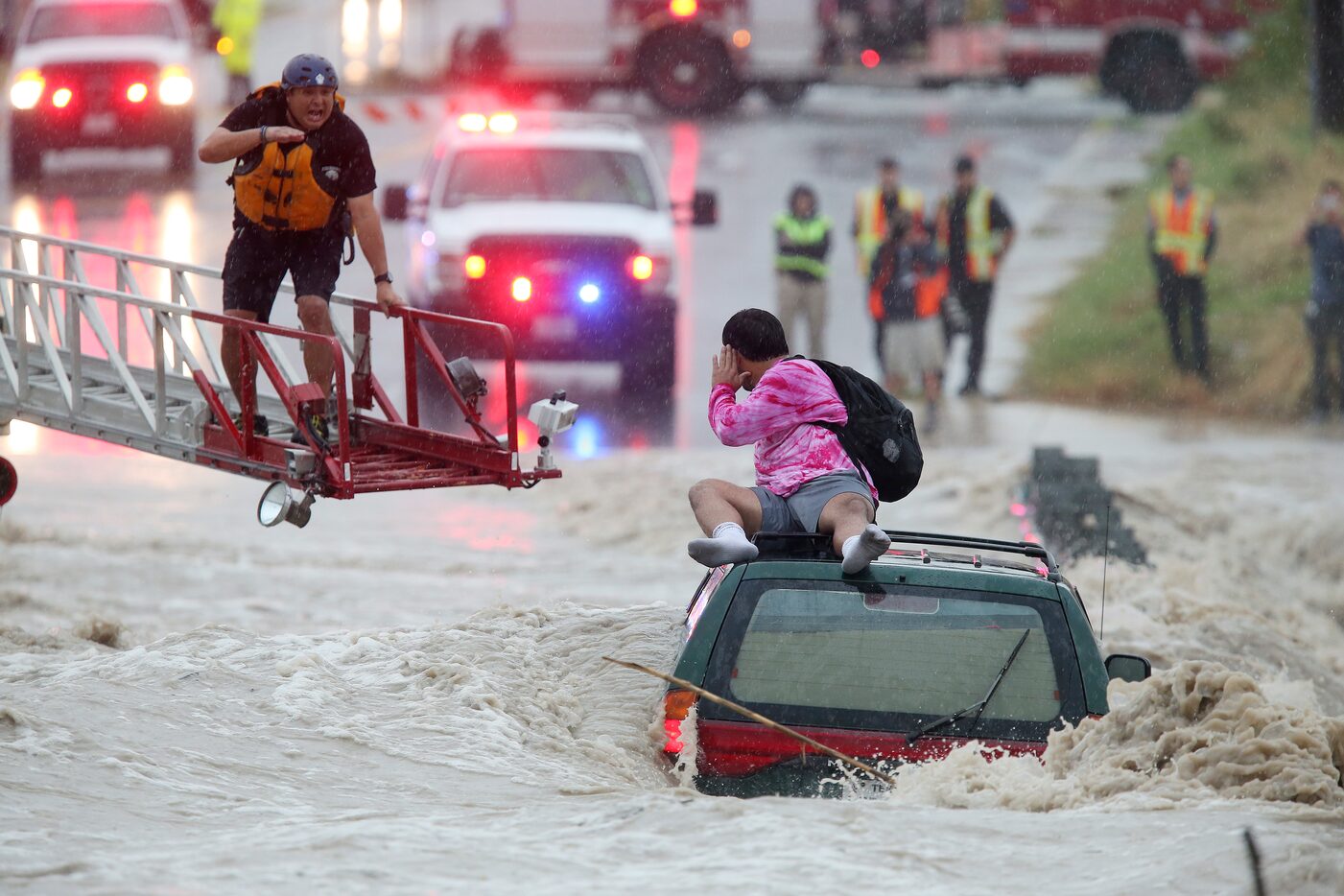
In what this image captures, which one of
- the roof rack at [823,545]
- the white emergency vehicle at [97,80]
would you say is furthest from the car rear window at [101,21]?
the roof rack at [823,545]

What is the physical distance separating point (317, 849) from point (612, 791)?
0.97 meters

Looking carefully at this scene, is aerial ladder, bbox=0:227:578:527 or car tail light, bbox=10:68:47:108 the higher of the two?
car tail light, bbox=10:68:47:108

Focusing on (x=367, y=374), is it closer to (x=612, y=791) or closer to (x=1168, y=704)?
(x=612, y=791)

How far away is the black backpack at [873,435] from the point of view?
23.4 ft

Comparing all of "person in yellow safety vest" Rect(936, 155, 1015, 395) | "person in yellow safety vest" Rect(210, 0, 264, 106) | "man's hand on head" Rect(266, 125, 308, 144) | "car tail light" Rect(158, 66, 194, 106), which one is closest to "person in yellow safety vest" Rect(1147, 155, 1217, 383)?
"person in yellow safety vest" Rect(936, 155, 1015, 395)

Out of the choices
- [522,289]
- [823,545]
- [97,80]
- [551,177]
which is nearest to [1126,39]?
[97,80]

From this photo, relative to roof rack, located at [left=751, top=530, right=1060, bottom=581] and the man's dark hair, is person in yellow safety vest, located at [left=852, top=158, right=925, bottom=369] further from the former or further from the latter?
roof rack, located at [left=751, top=530, right=1060, bottom=581]

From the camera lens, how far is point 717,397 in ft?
23.6

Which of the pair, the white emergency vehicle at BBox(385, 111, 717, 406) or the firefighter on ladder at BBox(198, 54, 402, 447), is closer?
the firefighter on ladder at BBox(198, 54, 402, 447)

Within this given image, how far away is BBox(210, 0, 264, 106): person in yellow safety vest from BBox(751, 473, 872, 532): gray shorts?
2017 centimetres

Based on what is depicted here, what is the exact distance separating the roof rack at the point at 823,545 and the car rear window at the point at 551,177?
9.34m

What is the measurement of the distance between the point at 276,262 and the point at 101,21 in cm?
1522

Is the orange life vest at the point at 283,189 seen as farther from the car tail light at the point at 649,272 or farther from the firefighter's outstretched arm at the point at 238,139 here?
Result: the car tail light at the point at 649,272

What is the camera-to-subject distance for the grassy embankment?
1728 centimetres
